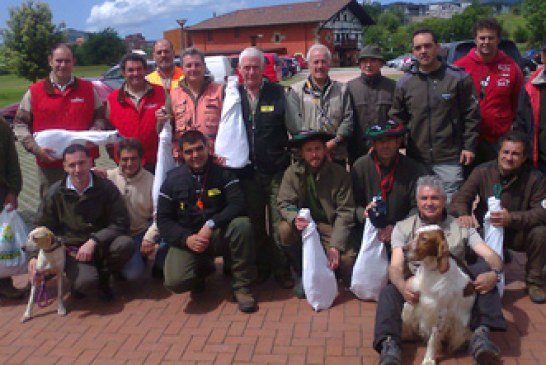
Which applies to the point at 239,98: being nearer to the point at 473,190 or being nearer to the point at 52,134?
the point at 52,134

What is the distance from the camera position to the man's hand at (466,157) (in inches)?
185

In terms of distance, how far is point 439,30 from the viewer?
Result: 6800 centimetres

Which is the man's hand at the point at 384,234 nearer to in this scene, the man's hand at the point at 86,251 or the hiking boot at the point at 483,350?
the hiking boot at the point at 483,350

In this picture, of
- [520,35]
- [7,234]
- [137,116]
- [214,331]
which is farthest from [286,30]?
[214,331]

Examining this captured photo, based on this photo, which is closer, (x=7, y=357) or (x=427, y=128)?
(x=7, y=357)

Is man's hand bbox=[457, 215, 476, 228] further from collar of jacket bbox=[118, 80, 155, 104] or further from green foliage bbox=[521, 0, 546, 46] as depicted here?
green foliage bbox=[521, 0, 546, 46]

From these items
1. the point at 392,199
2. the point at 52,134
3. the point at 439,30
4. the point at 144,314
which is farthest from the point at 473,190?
the point at 439,30

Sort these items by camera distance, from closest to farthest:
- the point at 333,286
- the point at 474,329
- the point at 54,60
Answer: the point at 474,329 < the point at 333,286 < the point at 54,60

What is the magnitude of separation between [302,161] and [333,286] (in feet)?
3.62

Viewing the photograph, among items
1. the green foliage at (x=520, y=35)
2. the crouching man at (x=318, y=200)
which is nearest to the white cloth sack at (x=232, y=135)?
the crouching man at (x=318, y=200)

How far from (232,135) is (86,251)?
1600mm

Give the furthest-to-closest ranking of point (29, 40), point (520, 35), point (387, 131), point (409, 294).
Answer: point (520, 35)
point (29, 40)
point (387, 131)
point (409, 294)

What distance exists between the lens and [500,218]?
414cm

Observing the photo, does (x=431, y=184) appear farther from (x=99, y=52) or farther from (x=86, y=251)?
(x=99, y=52)
